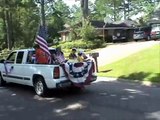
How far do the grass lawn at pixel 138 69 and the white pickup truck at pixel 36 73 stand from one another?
4.09 metres

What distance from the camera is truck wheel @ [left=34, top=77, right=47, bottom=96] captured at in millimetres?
12508

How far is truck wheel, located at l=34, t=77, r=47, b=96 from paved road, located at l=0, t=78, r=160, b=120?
8.2 inches

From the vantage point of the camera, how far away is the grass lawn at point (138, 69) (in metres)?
16.4

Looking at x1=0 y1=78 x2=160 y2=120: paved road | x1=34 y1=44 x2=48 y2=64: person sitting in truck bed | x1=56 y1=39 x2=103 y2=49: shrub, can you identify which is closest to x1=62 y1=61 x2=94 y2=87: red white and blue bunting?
x1=0 y1=78 x2=160 y2=120: paved road

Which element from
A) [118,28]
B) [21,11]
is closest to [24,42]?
[21,11]

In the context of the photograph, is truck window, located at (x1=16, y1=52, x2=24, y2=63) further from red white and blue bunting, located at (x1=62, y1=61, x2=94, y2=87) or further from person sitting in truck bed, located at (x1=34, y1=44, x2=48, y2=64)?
red white and blue bunting, located at (x1=62, y1=61, x2=94, y2=87)

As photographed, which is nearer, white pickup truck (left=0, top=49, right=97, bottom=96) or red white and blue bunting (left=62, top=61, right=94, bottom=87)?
white pickup truck (left=0, top=49, right=97, bottom=96)

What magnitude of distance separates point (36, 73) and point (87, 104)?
2783mm

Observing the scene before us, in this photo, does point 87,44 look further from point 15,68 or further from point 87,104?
point 87,104

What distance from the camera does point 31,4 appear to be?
62.2m

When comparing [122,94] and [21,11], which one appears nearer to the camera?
[122,94]

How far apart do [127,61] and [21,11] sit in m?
43.0

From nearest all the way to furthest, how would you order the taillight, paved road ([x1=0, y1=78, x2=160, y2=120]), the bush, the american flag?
paved road ([x1=0, y1=78, x2=160, y2=120]) < the taillight < the american flag < the bush

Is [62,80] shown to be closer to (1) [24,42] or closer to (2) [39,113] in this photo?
(2) [39,113]
